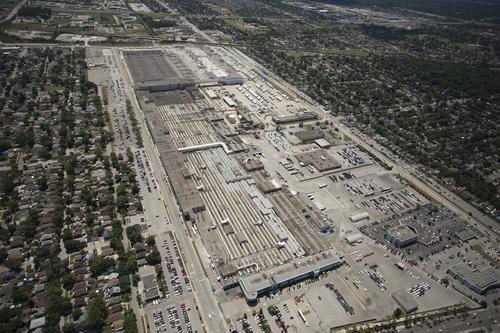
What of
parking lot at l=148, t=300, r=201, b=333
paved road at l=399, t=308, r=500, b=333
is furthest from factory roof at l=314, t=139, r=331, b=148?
parking lot at l=148, t=300, r=201, b=333

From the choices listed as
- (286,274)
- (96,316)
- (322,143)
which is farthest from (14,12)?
(286,274)

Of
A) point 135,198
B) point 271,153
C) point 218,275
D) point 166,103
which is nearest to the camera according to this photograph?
point 218,275

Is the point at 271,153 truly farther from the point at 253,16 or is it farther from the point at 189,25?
the point at 253,16

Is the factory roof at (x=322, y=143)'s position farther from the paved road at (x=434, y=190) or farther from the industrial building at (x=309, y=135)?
the paved road at (x=434, y=190)

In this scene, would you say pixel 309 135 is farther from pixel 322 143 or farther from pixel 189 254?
pixel 189 254

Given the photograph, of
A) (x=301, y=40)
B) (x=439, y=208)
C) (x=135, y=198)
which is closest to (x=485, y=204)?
(x=439, y=208)
